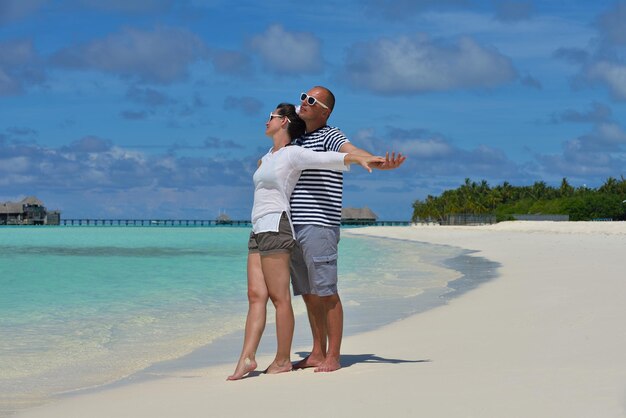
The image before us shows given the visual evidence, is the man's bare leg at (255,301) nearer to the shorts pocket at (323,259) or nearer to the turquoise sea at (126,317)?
the shorts pocket at (323,259)

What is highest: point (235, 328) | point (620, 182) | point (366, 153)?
point (620, 182)

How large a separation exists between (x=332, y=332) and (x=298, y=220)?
0.77 m

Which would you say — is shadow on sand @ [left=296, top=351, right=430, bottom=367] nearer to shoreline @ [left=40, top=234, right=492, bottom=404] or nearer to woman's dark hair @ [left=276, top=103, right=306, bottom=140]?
shoreline @ [left=40, top=234, right=492, bottom=404]

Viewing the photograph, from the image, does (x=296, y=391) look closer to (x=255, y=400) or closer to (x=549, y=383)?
(x=255, y=400)

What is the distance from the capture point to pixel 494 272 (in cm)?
1600

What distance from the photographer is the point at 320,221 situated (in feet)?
16.1

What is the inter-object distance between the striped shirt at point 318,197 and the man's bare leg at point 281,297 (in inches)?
10.4

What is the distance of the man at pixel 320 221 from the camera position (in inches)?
193

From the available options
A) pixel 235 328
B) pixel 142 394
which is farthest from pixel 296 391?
pixel 235 328

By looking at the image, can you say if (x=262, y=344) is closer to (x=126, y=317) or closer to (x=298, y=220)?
(x=298, y=220)

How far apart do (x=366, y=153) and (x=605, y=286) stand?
7470mm

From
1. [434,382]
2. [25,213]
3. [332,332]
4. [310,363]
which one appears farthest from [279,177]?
[25,213]

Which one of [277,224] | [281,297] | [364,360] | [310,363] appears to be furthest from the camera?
Answer: [364,360]

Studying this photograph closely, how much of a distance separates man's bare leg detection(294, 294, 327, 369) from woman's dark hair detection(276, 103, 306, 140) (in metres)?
1.02
